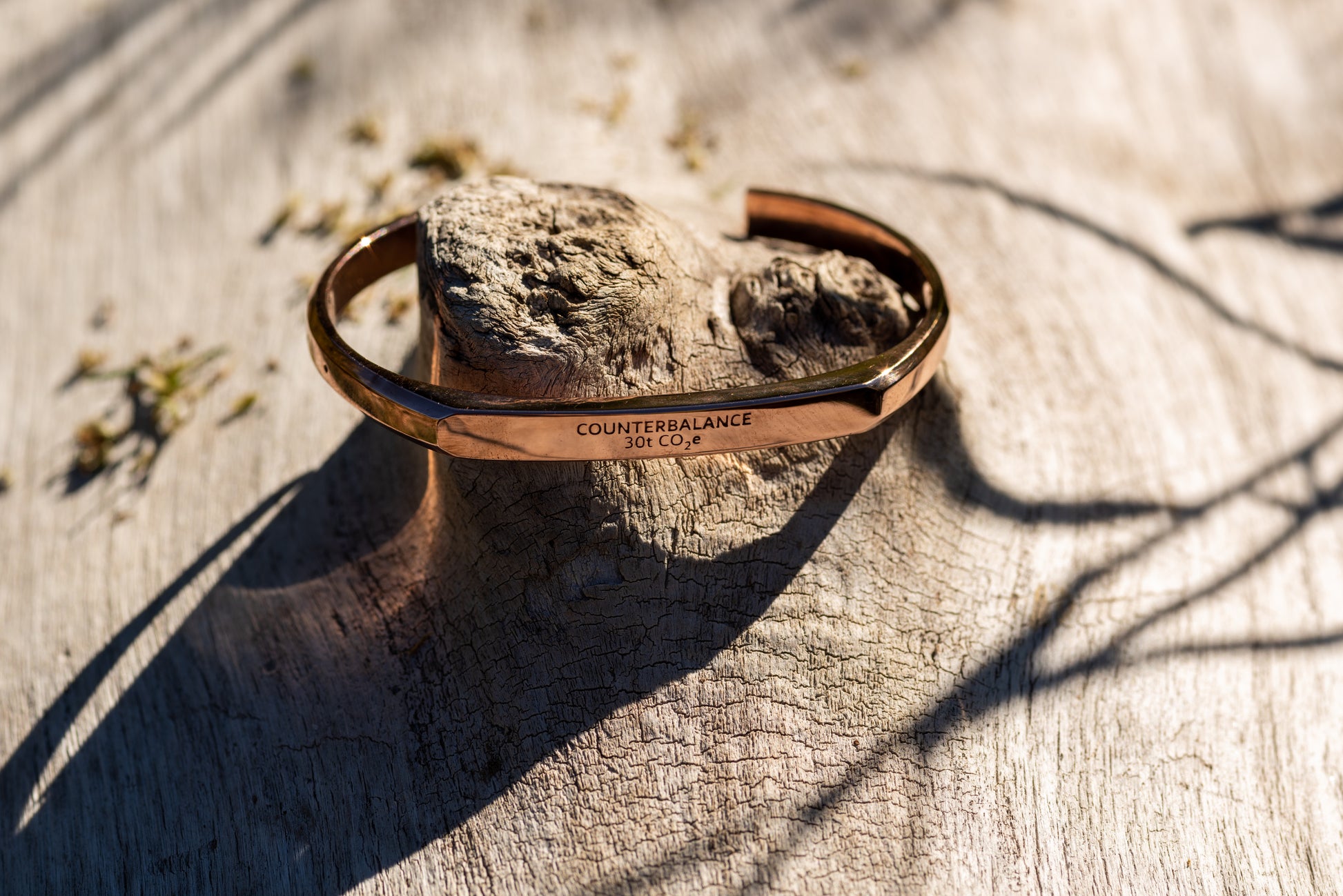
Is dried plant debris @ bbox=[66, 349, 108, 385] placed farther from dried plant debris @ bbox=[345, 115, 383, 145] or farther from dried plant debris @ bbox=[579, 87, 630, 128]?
dried plant debris @ bbox=[579, 87, 630, 128]

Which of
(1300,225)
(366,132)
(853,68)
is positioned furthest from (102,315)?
(1300,225)

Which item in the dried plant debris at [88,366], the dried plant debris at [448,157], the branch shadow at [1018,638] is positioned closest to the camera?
the branch shadow at [1018,638]

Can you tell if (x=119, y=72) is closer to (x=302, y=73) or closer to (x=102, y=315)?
(x=302, y=73)

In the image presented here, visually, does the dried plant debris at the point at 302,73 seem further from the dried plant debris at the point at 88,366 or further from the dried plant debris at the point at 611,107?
the dried plant debris at the point at 88,366

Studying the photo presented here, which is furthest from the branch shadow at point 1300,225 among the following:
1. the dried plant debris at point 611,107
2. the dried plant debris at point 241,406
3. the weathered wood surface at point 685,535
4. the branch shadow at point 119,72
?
the branch shadow at point 119,72

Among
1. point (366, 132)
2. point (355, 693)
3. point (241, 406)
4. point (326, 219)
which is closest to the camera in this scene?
point (355, 693)

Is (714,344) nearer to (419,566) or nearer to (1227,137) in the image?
(419,566)
